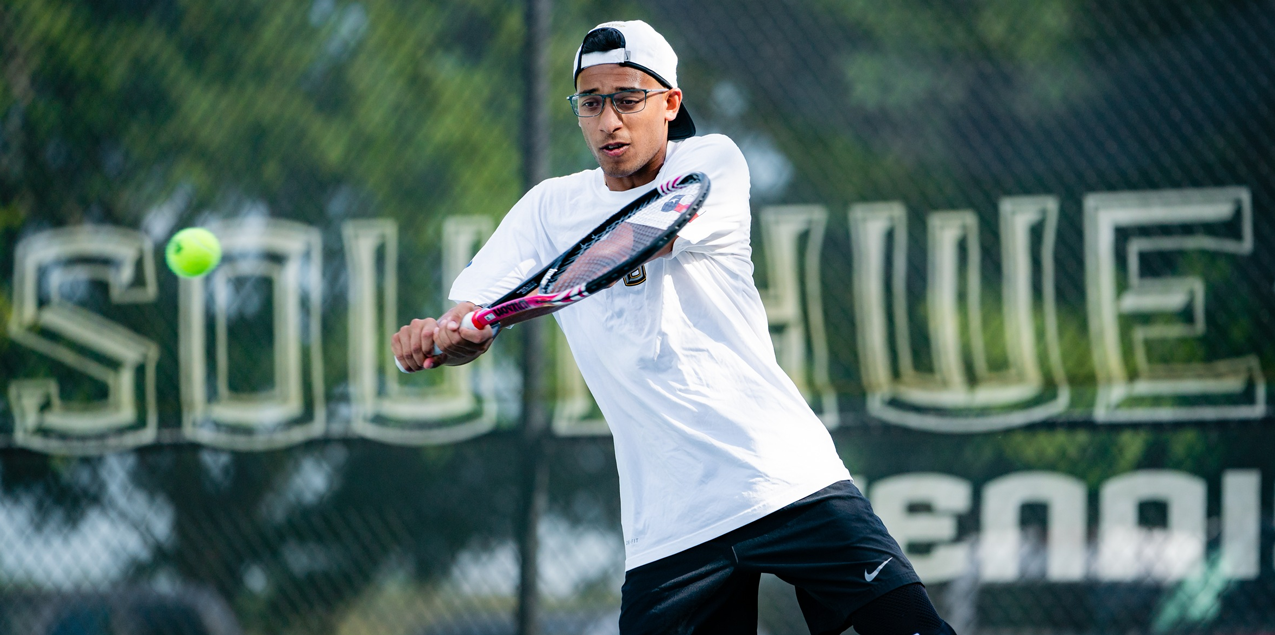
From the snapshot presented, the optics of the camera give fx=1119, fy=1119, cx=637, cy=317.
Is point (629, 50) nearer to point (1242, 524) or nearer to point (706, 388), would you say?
point (706, 388)

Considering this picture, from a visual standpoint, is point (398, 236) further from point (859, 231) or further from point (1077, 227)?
point (1077, 227)

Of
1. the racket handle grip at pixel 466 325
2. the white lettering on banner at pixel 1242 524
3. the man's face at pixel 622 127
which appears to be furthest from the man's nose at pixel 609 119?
the white lettering on banner at pixel 1242 524

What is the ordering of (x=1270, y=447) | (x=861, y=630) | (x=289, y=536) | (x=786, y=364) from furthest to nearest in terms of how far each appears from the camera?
1. (x=289, y=536)
2. (x=786, y=364)
3. (x=1270, y=447)
4. (x=861, y=630)

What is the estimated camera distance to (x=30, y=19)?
14.3 feet

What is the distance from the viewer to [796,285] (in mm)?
3848

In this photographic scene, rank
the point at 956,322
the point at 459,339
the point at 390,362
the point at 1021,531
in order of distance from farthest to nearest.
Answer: the point at 390,362
the point at 956,322
the point at 1021,531
the point at 459,339

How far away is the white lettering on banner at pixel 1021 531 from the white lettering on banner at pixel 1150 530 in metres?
0.07

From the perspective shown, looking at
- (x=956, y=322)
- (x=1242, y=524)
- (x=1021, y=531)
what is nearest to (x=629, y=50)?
(x=956, y=322)

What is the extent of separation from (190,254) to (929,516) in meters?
2.48

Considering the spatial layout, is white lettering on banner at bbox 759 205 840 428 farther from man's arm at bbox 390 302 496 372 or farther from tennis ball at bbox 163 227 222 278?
man's arm at bbox 390 302 496 372

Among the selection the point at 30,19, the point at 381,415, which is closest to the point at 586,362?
the point at 381,415

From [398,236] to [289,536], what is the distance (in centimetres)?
115

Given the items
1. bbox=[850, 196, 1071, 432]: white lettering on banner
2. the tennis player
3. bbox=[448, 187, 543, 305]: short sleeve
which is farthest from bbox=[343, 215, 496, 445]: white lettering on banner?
the tennis player

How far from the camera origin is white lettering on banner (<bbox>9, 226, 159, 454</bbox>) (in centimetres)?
410
